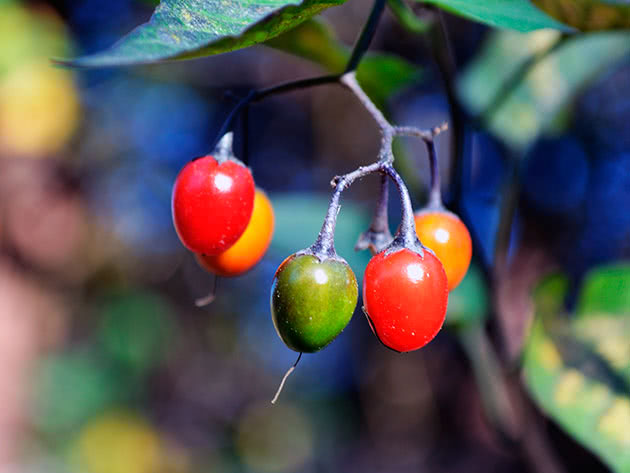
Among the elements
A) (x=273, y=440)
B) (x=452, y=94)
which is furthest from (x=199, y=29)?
(x=273, y=440)

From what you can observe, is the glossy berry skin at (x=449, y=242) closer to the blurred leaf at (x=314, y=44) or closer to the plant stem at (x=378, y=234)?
the plant stem at (x=378, y=234)

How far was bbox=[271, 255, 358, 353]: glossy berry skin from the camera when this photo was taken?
0.44 meters

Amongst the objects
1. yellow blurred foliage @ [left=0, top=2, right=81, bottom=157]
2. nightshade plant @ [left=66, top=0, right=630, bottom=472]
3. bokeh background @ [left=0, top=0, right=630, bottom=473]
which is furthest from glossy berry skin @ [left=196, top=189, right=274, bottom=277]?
yellow blurred foliage @ [left=0, top=2, right=81, bottom=157]

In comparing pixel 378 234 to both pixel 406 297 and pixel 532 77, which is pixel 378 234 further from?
pixel 532 77

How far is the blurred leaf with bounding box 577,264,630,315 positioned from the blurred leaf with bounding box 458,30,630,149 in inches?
10.9

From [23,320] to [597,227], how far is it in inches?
93.0

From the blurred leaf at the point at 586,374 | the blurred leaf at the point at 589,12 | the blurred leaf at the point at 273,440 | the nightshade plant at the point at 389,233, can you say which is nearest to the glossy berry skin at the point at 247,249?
the nightshade plant at the point at 389,233

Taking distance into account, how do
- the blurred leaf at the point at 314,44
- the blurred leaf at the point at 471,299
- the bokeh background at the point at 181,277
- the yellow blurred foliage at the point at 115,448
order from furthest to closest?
the yellow blurred foliage at the point at 115,448 < the bokeh background at the point at 181,277 < the blurred leaf at the point at 471,299 < the blurred leaf at the point at 314,44

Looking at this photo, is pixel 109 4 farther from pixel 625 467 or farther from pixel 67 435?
pixel 625 467

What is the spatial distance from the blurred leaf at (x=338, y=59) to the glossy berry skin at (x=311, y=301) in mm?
332

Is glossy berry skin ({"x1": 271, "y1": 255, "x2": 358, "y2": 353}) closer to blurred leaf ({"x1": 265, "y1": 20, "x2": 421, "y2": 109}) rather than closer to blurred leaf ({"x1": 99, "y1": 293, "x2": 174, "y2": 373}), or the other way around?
blurred leaf ({"x1": 265, "y1": 20, "x2": 421, "y2": 109})

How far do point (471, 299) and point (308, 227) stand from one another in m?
0.32

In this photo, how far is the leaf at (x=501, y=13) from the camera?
1.64 feet

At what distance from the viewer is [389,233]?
59 centimetres
